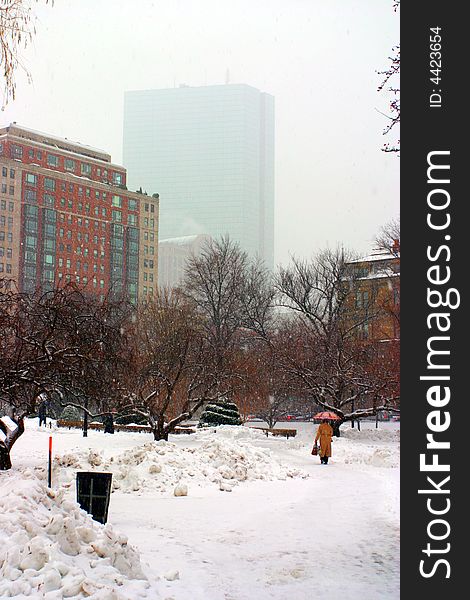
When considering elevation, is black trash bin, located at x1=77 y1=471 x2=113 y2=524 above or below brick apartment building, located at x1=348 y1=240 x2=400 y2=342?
below

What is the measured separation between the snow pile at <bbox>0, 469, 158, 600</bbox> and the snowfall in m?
0.01

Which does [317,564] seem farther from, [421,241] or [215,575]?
[421,241]

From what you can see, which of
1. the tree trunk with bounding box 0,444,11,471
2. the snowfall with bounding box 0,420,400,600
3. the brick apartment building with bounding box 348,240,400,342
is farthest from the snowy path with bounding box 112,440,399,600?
the brick apartment building with bounding box 348,240,400,342

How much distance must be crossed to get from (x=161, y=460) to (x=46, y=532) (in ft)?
34.7

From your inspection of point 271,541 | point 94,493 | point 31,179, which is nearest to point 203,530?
point 271,541

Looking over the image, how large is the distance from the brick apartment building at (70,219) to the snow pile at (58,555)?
9254cm

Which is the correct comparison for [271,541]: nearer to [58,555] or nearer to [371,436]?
[58,555]

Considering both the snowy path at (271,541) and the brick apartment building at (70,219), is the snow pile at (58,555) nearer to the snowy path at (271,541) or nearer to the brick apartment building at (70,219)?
the snowy path at (271,541)

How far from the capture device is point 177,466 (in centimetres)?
1903

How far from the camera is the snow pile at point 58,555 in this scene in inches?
285

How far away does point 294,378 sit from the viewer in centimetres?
4019

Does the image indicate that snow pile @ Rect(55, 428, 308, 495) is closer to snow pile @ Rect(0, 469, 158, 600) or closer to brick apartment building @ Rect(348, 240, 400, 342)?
snow pile @ Rect(0, 469, 158, 600)

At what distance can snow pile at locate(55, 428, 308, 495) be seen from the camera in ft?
58.1

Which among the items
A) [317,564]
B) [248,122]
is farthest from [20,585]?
[248,122]
